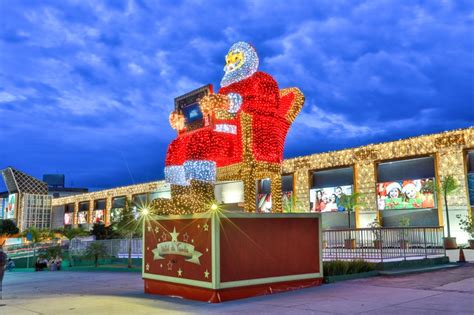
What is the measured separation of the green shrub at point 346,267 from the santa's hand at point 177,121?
5.67 meters

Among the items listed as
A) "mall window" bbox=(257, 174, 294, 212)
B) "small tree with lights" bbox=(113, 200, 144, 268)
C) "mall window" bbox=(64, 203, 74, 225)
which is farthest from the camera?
"mall window" bbox=(64, 203, 74, 225)

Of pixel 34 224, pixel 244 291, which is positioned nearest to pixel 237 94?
pixel 244 291

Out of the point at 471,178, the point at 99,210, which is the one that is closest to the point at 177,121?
the point at 471,178

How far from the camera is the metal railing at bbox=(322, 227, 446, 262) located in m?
15.5

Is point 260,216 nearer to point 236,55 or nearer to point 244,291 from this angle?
point 244,291

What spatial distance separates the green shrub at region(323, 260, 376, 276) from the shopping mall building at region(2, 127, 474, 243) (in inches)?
331

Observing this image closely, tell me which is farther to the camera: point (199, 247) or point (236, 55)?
point (236, 55)

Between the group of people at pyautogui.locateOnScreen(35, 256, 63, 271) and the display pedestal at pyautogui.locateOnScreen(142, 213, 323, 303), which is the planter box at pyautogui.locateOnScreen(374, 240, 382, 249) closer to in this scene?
the display pedestal at pyautogui.locateOnScreen(142, 213, 323, 303)

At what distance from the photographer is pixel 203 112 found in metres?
11.5

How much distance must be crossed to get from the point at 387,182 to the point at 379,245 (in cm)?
1648

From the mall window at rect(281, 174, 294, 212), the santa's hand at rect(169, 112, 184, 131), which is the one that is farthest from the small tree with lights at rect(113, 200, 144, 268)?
the santa's hand at rect(169, 112, 184, 131)

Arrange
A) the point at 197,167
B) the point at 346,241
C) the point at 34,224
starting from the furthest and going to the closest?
the point at 34,224, the point at 346,241, the point at 197,167

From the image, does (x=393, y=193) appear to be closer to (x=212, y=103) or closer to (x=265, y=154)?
(x=265, y=154)

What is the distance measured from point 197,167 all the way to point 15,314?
503 centimetres
